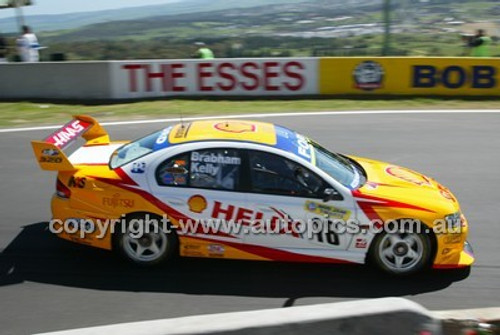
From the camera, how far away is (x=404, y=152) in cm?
1155

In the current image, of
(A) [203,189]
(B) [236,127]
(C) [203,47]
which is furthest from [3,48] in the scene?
(A) [203,189]

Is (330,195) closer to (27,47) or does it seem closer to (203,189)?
(203,189)

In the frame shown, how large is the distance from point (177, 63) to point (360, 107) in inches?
189

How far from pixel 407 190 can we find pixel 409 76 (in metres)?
10.9

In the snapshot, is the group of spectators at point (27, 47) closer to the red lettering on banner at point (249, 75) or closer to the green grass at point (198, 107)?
the green grass at point (198, 107)

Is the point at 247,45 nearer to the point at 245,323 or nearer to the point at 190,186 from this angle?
the point at 190,186

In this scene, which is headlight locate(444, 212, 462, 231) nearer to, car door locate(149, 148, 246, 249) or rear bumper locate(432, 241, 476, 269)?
rear bumper locate(432, 241, 476, 269)

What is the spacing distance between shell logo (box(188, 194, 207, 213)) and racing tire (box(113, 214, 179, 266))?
1.05ft

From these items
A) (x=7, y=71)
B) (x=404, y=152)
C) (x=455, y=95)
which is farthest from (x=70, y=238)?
(x=455, y=95)

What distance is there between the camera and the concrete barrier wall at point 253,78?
16812mm

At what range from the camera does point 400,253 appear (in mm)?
6562

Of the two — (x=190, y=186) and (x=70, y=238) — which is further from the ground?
(x=190, y=186)

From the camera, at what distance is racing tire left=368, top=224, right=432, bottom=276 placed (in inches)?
256

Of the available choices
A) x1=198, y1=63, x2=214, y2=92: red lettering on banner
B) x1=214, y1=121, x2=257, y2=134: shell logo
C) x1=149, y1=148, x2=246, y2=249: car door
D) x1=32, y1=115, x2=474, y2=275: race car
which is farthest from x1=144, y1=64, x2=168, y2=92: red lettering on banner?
x1=149, y1=148, x2=246, y2=249: car door
